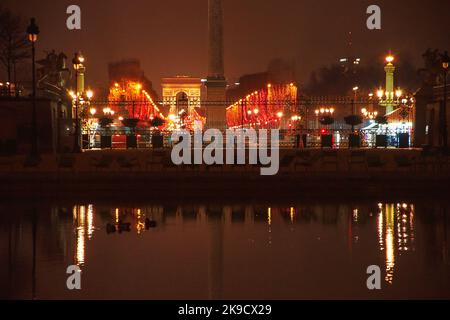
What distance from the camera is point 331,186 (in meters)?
25.8

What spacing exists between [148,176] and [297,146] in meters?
21.7

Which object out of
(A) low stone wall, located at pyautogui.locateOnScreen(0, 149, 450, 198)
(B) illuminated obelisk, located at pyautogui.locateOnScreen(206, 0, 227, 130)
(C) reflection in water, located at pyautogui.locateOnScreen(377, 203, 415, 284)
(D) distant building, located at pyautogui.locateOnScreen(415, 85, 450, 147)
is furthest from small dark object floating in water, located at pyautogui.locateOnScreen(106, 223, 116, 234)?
(B) illuminated obelisk, located at pyautogui.locateOnScreen(206, 0, 227, 130)

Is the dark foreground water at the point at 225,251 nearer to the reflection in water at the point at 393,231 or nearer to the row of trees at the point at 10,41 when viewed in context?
the reflection in water at the point at 393,231

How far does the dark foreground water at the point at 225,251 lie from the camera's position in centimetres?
1094

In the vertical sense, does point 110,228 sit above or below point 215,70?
below

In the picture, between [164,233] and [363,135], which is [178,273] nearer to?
[164,233]

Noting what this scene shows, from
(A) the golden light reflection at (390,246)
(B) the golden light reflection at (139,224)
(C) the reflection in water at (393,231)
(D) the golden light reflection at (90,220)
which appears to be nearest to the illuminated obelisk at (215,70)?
(D) the golden light reflection at (90,220)

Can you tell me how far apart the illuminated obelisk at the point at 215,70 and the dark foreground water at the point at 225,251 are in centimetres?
2754

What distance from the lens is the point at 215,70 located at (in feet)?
162

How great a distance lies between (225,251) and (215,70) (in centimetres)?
3616

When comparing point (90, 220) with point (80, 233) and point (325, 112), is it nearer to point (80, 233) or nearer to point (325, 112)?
point (80, 233)
